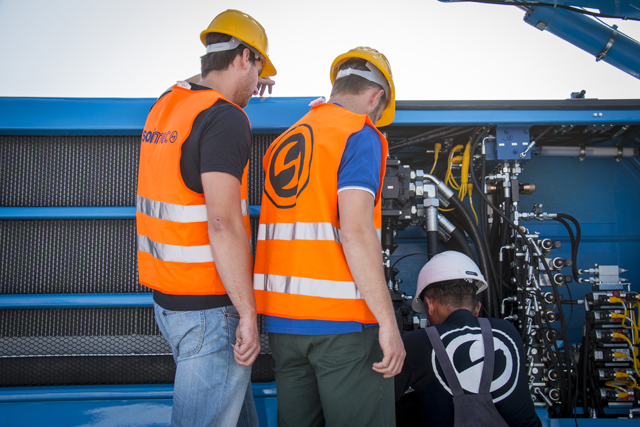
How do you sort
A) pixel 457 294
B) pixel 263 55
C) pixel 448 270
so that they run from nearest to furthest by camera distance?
1. pixel 263 55
2. pixel 457 294
3. pixel 448 270

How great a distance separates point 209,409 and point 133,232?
1370 millimetres

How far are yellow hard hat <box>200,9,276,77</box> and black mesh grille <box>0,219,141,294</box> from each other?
128 cm

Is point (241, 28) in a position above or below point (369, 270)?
above

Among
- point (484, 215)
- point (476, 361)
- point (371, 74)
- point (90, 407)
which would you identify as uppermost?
point (371, 74)

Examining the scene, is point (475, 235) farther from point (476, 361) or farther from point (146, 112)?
point (146, 112)

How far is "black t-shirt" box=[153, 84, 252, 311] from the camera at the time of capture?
4.17ft

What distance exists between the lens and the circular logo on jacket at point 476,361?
1.62 metres

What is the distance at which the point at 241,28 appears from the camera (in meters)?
1.60

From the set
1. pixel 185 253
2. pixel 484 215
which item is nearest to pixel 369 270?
pixel 185 253

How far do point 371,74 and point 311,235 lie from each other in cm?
78

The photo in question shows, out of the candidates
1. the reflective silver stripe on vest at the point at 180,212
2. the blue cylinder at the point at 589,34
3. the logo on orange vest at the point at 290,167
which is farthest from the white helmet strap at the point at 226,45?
the blue cylinder at the point at 589,34

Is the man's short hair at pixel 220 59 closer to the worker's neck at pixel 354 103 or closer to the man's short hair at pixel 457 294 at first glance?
the worker's neck at pixel 354 103

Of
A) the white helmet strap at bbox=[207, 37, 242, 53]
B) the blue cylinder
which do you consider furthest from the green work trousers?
the blue cylinder

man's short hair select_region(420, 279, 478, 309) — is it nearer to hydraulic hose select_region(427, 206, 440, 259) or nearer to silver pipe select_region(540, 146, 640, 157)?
hydraulic hose select_region(427, 206, 440, 259)
